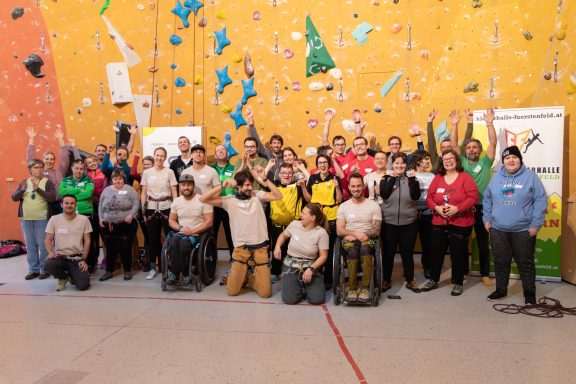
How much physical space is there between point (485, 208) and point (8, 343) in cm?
377

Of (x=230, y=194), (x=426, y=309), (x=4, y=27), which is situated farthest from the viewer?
(x=4, y=27)

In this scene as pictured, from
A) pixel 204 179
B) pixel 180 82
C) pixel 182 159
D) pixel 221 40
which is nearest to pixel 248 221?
pixel 204 179

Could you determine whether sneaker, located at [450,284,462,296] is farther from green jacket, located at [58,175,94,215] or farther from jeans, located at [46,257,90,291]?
green jacket, located at [58,175,94,215]

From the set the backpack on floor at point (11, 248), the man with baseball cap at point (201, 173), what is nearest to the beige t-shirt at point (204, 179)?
the man with baseball cap at point (201, 173)

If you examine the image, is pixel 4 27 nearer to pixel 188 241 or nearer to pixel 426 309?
pixel 188 241

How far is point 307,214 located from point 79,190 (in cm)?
265

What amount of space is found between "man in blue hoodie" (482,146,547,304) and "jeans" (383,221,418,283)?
2.21 ft

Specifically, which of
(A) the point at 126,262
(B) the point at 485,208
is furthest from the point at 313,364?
(A) the point at 126,262

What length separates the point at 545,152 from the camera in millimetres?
3971

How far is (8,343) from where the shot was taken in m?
2.65

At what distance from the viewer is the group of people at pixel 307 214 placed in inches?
132

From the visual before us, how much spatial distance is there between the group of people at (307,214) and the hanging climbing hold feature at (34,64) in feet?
7.32

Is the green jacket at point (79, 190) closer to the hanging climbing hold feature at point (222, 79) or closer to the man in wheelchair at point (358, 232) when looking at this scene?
the hanging climbing hold feature at point (222, 79)

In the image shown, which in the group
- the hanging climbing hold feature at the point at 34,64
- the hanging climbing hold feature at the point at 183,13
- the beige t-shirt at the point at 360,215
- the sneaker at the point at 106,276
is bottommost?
the sneaker at the point at 106,276
